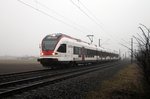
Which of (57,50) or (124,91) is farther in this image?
(57,50)

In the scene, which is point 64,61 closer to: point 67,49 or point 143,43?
point 67,49

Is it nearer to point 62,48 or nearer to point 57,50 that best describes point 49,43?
point 57,50

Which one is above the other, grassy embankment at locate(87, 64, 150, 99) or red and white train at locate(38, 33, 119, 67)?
red and white train at locate(38, 33, 119, 67)

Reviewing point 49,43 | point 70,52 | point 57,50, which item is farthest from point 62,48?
point 70,52

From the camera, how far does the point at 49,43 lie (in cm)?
2356

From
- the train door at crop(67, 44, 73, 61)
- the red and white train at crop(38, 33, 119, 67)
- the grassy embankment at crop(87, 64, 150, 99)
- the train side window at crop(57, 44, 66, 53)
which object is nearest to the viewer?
the grassy embankment at crop(87, 64, 150, 99)

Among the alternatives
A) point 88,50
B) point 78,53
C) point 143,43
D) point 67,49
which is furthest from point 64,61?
point 143,43

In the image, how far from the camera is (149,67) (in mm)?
7180

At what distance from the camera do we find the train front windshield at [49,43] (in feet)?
76.2

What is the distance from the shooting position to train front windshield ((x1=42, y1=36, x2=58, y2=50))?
23211mm

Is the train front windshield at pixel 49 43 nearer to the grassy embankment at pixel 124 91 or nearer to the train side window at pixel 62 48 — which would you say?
the train side window at pixel 62 48

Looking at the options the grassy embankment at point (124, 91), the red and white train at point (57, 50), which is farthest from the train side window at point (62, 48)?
the grassy embankment at point (124, 91)

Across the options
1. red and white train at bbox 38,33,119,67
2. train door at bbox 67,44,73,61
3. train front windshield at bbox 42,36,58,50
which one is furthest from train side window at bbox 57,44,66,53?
train door at bbox 67,44,73,61

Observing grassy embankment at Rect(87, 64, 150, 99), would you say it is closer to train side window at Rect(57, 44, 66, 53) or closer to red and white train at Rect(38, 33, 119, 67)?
red and white train at Rect(38, 33, 119, 67)
